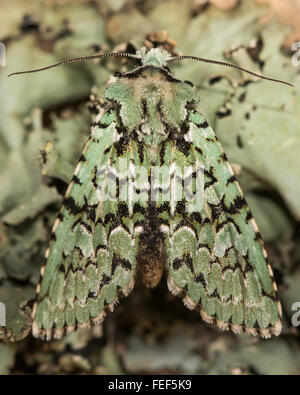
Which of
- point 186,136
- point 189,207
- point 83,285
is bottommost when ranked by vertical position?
point 83,285

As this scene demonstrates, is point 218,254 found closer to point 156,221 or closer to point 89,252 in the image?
point 156,221

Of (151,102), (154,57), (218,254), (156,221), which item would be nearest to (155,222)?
(156,221)

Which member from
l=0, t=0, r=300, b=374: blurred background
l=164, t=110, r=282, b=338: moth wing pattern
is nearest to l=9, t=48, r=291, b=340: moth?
l=164, t=110, r=282, b=338: moth wing pattern

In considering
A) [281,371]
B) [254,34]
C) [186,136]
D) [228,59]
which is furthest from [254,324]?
[254,34]

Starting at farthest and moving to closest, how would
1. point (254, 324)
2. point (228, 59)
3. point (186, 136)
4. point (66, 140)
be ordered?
point (66, 140) < point (228, 59) < point (186, 136) < point (254, 324)

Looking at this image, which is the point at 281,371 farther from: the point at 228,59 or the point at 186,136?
the point at 228,59

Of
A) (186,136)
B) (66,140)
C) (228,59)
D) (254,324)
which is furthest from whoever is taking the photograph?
(66,140)

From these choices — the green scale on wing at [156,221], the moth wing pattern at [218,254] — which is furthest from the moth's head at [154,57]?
the moth wing pattern at [218,254]
